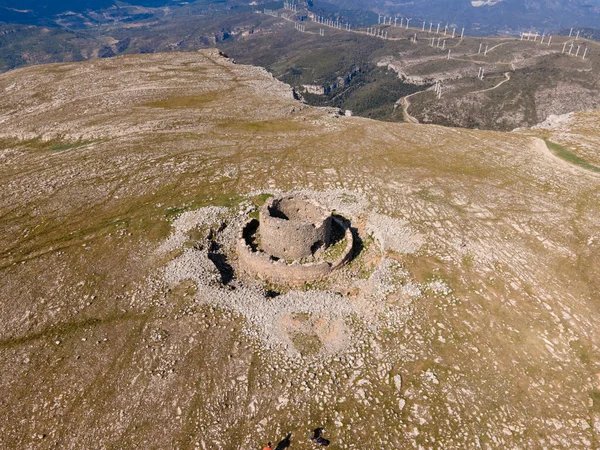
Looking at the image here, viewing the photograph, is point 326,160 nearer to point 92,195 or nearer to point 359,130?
point 359,130

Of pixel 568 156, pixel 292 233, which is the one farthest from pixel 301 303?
pixel 568 156

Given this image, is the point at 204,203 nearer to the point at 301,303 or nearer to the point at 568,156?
the point at 301,303

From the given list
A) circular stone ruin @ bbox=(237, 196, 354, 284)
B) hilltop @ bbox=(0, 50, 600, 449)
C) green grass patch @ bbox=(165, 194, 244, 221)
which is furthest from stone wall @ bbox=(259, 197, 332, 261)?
green grass patch @ bbox=(165, 194, 244, 221)

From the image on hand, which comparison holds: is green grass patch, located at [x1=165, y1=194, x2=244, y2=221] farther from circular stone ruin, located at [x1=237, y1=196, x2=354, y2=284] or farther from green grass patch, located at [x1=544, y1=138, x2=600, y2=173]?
green grass patch, located at [x1=544, y1=138, x2=600, y2=173]

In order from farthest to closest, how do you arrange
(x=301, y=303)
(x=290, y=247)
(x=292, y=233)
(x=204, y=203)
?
(x=204, y=203) < (x=290, y=247) < (x=292, y=233) < (x=301, y=303)

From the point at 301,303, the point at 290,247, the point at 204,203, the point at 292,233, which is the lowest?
the point at 301,303

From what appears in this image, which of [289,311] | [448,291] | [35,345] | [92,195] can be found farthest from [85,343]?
[448,291]

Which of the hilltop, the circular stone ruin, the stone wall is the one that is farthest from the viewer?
the stone wall
